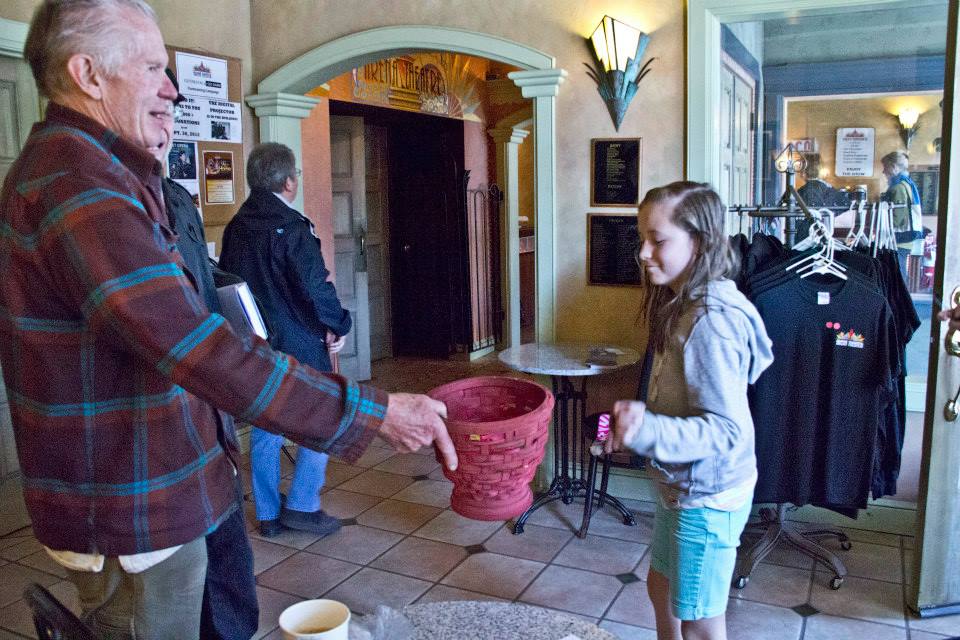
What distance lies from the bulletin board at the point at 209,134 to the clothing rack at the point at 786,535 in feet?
9.22

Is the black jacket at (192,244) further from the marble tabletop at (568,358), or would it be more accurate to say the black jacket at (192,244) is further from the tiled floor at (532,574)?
the marble tabletop at (568,358)

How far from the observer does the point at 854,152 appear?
16.5 ft

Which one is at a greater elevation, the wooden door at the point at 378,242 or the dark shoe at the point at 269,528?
the wooden door at the point at 378,242

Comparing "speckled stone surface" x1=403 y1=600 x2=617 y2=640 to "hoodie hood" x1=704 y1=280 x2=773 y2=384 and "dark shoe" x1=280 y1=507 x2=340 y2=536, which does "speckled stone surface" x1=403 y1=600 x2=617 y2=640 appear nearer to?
"hoodie hood" x1=704 y1=280 x2=773 y2=384

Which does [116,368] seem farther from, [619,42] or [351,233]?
[351,233]

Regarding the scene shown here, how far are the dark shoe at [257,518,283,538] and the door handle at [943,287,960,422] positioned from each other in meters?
2.70

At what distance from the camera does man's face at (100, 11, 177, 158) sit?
131 cm

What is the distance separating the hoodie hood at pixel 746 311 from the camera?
1780 mm

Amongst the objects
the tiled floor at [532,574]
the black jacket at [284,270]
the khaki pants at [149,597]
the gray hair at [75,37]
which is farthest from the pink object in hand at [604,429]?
the black jacket at [284,270]

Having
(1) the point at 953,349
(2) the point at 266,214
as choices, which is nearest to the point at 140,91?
(2) the point at 266,214

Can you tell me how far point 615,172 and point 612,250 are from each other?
367 mm

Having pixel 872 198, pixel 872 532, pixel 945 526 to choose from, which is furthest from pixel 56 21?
pixel 872 198

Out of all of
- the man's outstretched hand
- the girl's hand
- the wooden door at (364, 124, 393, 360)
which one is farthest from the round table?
the wooden door at (364, 124, 393, 360)

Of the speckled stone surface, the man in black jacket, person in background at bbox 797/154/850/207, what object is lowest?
the speckled stone surface
